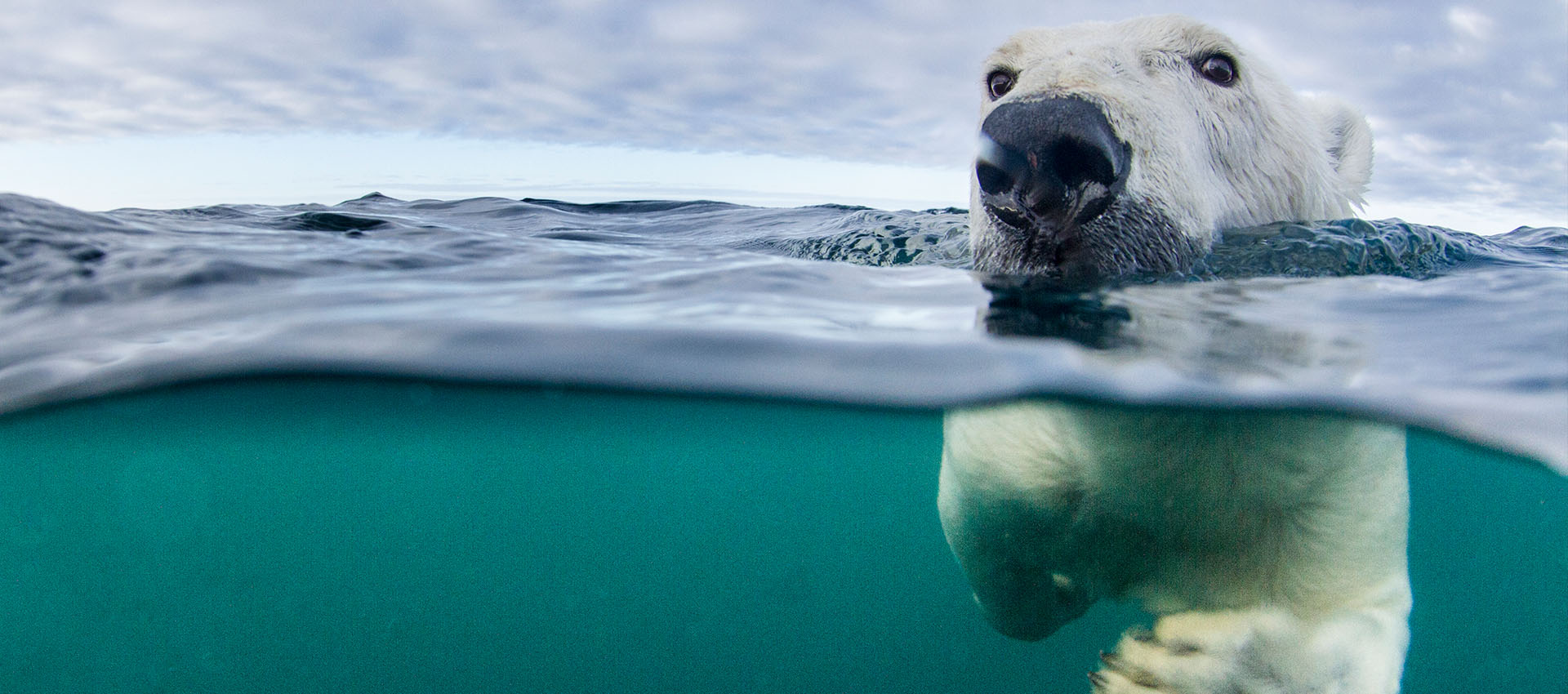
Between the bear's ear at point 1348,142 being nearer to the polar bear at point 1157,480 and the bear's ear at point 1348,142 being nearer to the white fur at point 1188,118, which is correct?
the white fur at point 1188,118

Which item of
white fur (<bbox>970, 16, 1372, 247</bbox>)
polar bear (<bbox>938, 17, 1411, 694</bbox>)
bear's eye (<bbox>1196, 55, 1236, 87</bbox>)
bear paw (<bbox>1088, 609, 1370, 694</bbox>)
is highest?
bear's eye (<bbox>1196, 55, 1236, 87</bbox>)

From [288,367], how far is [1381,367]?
142 inches

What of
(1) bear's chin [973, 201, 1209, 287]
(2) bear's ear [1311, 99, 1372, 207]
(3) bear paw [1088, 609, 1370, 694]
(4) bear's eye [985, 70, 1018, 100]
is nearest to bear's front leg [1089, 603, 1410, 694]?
(3) bear paw [1088, 609, 1370, 694]

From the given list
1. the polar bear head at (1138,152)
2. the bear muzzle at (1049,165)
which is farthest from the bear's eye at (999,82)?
the bear muzzle at (1049,165)

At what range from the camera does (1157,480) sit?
7.76 feet

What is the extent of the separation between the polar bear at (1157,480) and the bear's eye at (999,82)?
0.17 m

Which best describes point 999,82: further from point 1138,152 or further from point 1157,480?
point 1157,480

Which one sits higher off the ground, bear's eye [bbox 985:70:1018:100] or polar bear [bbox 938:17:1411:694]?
bear's eye [bbox 985:70:1018:100]

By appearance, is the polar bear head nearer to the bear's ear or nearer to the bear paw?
the bear's ear

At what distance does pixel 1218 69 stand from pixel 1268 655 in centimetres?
202

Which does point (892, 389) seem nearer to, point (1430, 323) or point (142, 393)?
point (1430, 323)

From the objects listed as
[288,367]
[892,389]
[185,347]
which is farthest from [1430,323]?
[185,347]

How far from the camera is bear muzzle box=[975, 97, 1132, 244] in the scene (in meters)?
2.06

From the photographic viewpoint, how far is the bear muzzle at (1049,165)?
206 cm
